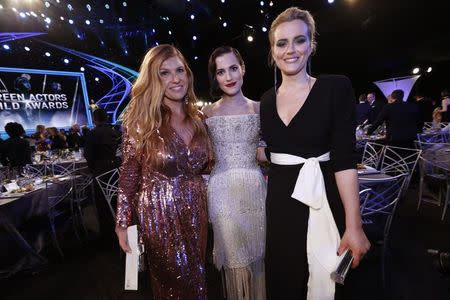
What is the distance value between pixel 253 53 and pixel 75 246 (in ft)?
41.3

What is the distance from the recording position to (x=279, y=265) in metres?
1.42

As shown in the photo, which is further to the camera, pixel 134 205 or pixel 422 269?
pixel 422 269

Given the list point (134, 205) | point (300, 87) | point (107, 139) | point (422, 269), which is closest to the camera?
point (300, 87)

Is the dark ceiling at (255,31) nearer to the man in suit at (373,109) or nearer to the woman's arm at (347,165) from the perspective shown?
the man in suit at (373,109)

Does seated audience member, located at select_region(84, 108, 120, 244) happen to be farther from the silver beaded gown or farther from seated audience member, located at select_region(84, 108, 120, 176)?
the silver beaded gown

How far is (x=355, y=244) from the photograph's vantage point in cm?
121

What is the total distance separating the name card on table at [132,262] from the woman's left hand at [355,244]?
1.07 meters

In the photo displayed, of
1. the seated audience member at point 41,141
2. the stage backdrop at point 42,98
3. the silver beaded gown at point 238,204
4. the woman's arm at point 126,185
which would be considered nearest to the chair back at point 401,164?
the silver beaded gown at point 238,204

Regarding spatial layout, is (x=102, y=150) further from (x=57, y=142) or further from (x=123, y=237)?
(x=57, y=142)

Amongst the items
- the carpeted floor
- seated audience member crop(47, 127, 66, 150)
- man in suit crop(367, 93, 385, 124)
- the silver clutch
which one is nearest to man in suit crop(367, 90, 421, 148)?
the carpeted floor

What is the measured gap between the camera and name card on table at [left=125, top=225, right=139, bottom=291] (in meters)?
1.53

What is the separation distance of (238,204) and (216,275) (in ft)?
4.98

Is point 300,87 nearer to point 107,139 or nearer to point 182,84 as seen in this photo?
point 182,84

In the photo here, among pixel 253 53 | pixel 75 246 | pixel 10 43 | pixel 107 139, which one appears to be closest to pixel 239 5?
pixel 253 53
